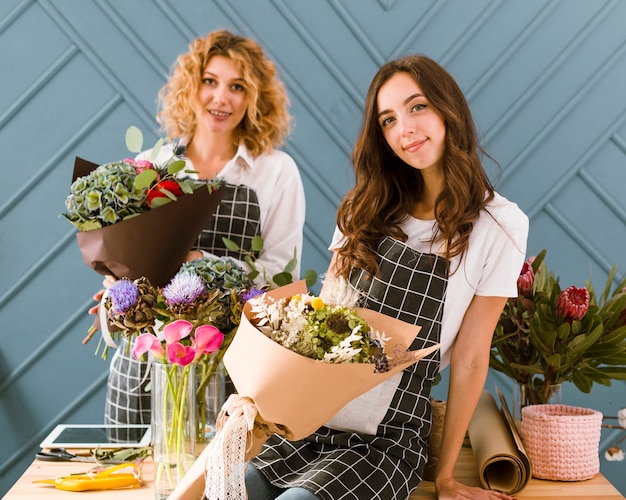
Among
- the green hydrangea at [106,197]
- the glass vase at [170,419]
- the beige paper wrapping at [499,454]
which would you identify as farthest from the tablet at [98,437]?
the beige paper wrapping at [499,454]

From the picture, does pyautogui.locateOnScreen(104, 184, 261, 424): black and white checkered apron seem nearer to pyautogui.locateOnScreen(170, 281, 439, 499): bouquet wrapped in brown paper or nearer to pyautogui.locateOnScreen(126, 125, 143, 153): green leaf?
pyautogui.locateOnScreen(126, 125, 143, 153): green leaf

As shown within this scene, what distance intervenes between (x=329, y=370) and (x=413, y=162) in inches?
26.1

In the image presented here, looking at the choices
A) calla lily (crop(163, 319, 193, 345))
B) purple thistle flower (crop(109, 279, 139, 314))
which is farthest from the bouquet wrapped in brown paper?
purple thistle flower (crop(109, 279, 139, 314))

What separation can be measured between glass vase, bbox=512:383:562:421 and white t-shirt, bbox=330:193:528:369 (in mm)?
Answer: 278

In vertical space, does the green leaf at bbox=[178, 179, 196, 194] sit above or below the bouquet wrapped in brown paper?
above

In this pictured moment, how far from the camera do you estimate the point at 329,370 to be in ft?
4.12

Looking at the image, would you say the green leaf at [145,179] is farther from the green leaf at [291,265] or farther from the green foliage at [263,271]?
the green leaf at [291,265]

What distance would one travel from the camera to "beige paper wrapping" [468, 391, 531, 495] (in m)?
1.60

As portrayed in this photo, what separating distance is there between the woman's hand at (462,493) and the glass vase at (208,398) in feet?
1.64

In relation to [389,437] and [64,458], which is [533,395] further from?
[64,458]

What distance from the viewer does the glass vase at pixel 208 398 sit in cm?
166

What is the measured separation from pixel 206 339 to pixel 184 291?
0.33 feet

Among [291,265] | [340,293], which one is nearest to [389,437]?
[340,293]

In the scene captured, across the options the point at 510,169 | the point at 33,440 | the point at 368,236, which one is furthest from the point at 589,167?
the point at 33,440
